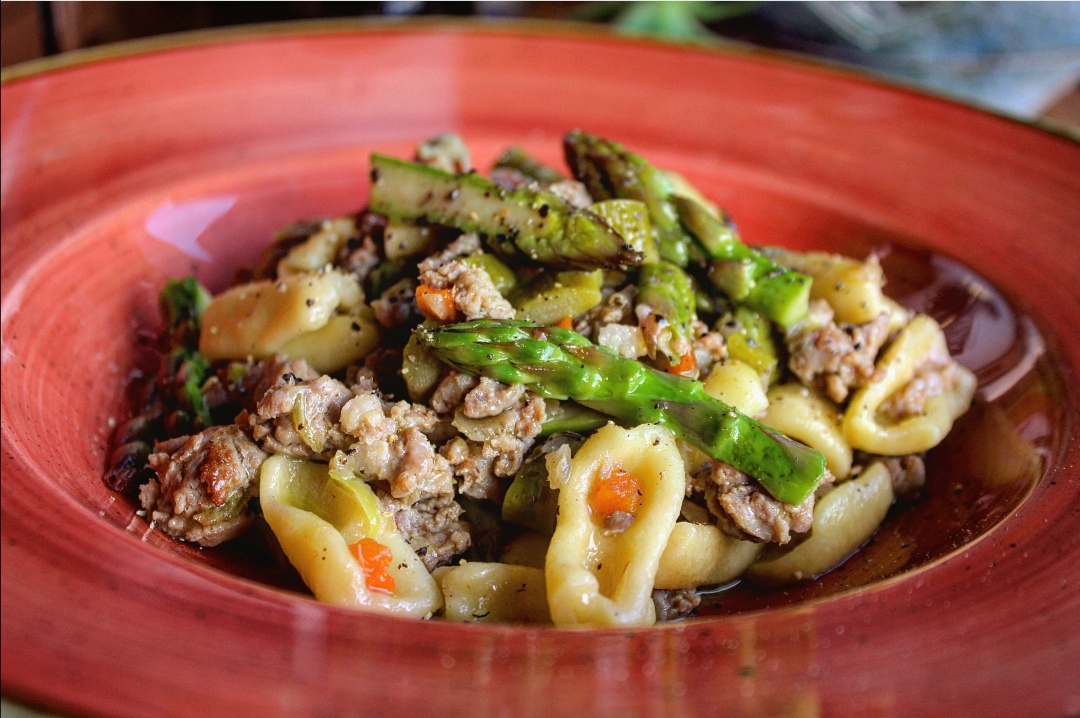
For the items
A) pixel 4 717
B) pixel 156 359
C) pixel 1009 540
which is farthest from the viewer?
pixel 156 359

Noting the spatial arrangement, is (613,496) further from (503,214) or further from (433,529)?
(503,214)

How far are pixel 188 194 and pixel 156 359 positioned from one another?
0.73 m

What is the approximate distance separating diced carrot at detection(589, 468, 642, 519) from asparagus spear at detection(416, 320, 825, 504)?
0.59ft

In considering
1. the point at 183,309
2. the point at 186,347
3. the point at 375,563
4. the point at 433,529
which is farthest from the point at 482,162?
the point at 375,563

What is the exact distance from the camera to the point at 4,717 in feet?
6.30

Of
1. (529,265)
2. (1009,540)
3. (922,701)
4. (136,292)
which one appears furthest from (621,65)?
(922,701)

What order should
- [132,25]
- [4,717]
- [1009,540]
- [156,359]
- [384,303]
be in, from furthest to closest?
[132,25] < [156,359] < [384,303] < [1009,540] < [4,717]

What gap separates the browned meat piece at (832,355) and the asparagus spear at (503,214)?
2.19ft

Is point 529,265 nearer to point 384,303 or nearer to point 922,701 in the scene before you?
point 384,303

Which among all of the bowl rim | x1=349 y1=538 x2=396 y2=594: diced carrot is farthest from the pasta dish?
the bowl rim

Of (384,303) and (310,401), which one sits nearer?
(310,401)

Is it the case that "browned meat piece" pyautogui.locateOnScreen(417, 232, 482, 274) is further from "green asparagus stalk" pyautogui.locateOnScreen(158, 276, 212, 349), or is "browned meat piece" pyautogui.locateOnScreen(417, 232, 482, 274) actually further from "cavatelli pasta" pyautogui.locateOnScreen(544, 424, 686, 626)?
"green asparagus stalk" pyautogui.locateOnScreen(158, 276, 212, 349)

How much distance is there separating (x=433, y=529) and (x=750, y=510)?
2.89 ft

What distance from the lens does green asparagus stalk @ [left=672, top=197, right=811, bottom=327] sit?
3.06 metres
